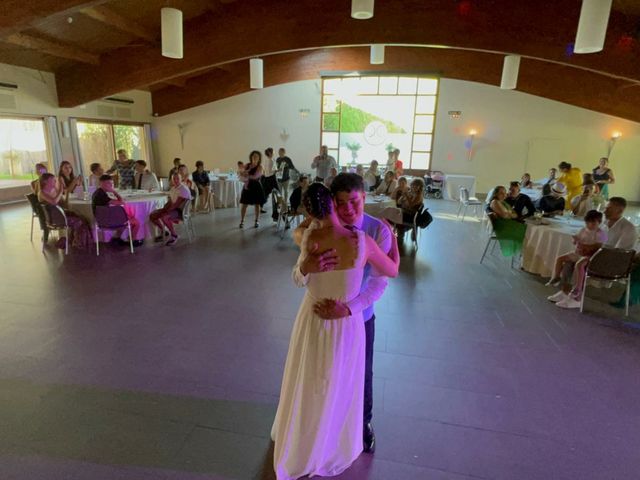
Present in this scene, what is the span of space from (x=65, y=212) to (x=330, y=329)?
5.50m

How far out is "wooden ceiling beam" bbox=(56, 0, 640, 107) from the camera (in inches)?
256

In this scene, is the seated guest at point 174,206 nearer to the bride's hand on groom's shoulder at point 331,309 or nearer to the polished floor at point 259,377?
the polished floor at point 259,377

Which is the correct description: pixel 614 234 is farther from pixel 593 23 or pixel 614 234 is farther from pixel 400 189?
pixel 400 189

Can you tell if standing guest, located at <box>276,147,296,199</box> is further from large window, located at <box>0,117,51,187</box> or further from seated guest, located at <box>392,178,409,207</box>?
large window, located at <box>0,117,51,187</box>

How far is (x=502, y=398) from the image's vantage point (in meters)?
2.51

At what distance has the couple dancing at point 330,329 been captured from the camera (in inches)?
58.9

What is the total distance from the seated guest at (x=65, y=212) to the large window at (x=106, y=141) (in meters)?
6.23

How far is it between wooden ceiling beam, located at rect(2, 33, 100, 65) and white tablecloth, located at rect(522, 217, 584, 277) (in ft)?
29.8

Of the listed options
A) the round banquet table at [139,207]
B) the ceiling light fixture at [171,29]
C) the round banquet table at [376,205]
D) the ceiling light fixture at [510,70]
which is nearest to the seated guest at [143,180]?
the round banquet table at [139,207]

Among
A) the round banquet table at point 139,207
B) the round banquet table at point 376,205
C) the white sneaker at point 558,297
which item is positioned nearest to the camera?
the white sneaker at point 558,297

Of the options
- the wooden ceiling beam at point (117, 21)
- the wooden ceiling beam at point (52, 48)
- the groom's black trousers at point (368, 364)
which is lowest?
the groom's black trousers at point (368, 364)

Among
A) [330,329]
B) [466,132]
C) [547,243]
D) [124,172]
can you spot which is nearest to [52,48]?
[124,172]

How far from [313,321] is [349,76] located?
39.9 feet

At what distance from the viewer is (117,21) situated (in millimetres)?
6867
